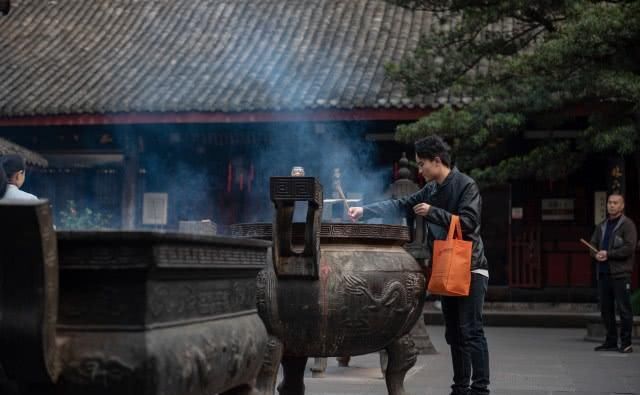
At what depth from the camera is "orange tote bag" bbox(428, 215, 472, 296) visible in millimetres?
5328

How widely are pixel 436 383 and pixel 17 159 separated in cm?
329

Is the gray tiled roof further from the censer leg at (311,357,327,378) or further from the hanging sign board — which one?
the censer leg at (311,357,327,378)

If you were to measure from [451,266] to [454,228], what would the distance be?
0.77 feet

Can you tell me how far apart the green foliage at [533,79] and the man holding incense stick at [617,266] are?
1449mm

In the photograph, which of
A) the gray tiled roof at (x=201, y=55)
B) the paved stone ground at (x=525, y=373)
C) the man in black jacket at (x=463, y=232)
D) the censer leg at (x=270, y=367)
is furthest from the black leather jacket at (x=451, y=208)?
the gray tiled roof at (x=201, y=55)

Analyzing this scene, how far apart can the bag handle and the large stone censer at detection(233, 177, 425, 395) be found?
0.37 m

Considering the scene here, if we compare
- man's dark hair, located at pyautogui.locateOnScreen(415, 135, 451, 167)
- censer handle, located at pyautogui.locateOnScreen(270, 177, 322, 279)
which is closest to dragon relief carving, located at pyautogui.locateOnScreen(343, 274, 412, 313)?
censer handle, located at pyautogui.locateOnScreen(270, 177, 322, 279)

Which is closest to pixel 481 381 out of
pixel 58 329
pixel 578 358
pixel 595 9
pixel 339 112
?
pixel 58 329

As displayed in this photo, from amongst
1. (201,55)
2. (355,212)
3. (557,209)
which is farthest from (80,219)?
(355,212)

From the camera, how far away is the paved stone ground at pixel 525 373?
22.3 ft

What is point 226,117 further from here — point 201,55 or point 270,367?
point 270,367

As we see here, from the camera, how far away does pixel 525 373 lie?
792 cm

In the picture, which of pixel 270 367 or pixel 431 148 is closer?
→ pixel 270 367

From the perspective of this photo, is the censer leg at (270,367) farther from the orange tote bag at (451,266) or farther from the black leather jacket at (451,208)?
the black leather jacket at (451,208)
